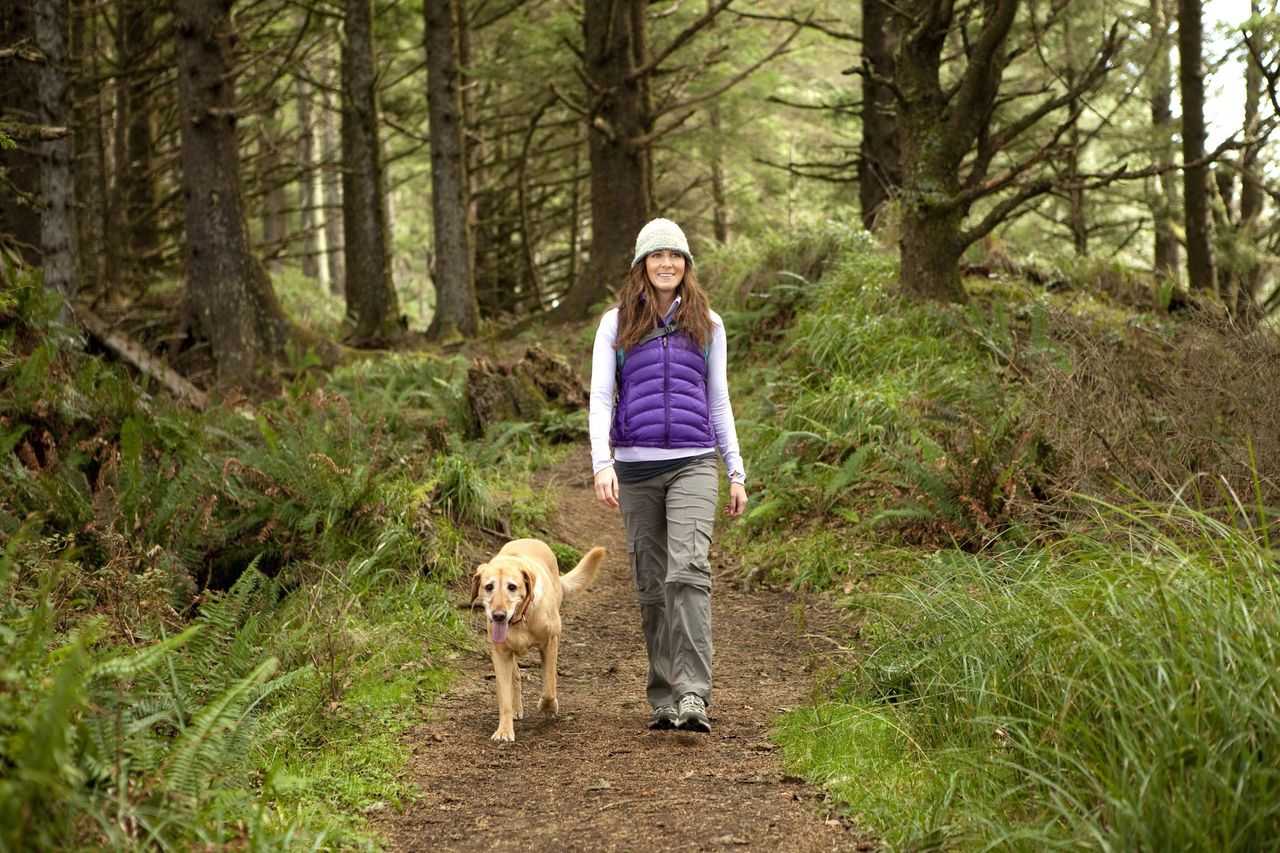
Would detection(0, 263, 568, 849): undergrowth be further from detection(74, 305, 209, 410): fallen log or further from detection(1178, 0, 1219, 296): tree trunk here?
detection(1178, 0, 1219, 296): tree trunk

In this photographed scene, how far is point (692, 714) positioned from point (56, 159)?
9.18m

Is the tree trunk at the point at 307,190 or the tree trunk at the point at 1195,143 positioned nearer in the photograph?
the tree trunk at the point at 1195,143

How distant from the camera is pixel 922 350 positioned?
10945mm

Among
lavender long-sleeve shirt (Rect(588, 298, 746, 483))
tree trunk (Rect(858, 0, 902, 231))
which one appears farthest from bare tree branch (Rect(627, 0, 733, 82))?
lavender long-sleeve shirt (Rect(588, 298, 746, 483))

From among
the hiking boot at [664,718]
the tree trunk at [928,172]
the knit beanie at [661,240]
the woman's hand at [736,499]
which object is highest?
the tree trunk at [928,172]

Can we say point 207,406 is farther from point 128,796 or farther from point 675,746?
point 128,796

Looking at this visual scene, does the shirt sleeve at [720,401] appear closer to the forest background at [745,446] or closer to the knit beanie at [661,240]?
the knit beanie at [661,240]

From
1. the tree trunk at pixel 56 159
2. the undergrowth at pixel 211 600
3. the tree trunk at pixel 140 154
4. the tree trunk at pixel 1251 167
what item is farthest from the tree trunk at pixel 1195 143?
the tree trunk at pixel 140 154

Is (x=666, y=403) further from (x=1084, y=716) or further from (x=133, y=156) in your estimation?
(x=133, y=156)

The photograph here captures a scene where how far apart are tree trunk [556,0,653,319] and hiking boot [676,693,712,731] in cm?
1314

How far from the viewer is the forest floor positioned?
4387mm

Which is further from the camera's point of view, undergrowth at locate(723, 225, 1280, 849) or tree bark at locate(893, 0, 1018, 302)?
tree bark at locate(893, 0, 1018, 302)

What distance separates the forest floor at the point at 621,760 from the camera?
439cm

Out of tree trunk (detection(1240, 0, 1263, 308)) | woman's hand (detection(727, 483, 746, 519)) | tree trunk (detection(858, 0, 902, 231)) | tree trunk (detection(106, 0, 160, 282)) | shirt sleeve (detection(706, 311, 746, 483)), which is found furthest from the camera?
tree trunk (detection(106, 0, 160, 282))
